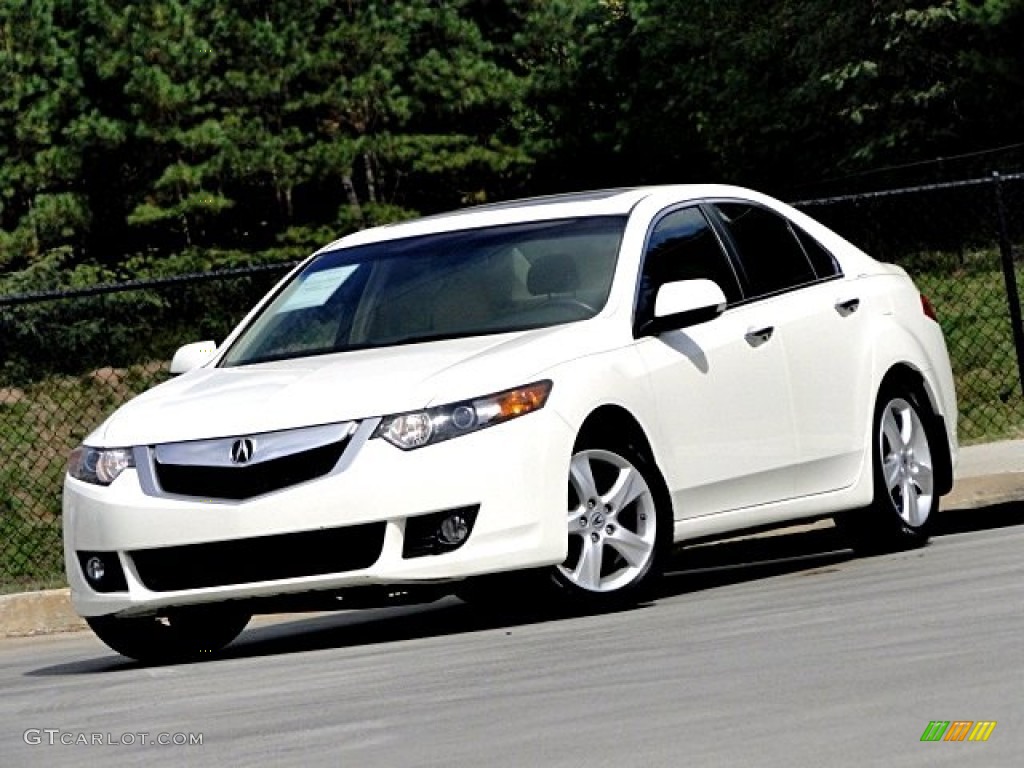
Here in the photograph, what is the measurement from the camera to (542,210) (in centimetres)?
1075

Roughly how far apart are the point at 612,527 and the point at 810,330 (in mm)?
1710

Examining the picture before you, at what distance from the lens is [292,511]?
9109 mm

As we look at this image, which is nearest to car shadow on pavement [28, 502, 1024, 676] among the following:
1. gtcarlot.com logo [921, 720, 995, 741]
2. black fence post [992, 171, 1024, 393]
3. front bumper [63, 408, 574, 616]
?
front bumper [63, 408, 574, 616]

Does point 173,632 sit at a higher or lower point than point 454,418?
lower

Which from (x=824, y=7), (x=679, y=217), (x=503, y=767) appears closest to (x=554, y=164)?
(x=824, y=7)

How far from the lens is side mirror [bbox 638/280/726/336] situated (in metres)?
9.97

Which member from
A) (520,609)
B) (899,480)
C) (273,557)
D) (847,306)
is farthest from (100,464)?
(899,480)

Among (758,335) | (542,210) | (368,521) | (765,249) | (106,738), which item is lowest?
(106,738)

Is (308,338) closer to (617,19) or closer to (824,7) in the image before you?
(824,7)

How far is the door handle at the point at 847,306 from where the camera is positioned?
36.7 feet

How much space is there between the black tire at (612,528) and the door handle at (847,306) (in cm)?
171

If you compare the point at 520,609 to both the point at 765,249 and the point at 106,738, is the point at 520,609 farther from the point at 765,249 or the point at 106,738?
the point at 106,738

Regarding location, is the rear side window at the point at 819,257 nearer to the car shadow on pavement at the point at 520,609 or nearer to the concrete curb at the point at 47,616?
the car shadow on pavement at the point at 520,609

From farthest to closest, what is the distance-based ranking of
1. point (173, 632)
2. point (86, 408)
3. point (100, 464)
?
point (86, 408) < point (173, 632) < point (100, 464)
